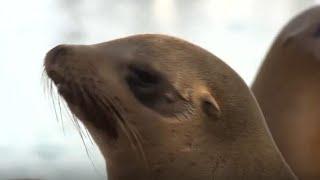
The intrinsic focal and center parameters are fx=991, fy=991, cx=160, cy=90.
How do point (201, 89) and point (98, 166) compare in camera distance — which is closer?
point (201, 89)

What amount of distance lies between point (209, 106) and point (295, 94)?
0.57 metres

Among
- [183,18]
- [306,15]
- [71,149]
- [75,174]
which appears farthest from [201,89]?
[183,18]

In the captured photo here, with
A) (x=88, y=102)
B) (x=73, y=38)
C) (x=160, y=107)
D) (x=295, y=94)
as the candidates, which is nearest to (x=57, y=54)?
(x=88, y=102)

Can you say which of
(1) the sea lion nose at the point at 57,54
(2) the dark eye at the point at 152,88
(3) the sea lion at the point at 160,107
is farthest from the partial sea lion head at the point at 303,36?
(1) the sea lion nose at the point at 57,54

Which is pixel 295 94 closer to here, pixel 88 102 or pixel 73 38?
pixel 88 102

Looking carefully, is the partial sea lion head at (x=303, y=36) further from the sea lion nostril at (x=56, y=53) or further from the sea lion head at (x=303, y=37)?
the sea lion nostril at (x=56, y=53)

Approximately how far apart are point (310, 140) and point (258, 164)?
46 centimetres

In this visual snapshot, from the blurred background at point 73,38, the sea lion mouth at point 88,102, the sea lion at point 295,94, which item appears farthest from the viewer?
the blurred background at point 73,38

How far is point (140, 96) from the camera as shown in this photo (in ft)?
5.92

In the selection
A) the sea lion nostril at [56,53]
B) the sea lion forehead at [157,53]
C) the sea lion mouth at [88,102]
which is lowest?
the sea lion mouth at [88,102]

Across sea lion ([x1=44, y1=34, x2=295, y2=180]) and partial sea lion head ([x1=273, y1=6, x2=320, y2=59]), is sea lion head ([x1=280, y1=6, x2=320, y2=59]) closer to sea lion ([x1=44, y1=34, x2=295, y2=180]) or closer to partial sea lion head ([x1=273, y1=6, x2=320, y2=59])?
partial sea lion head ([x1=273, y1=6, x2=320, y2=59])

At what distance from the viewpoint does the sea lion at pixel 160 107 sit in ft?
5.86

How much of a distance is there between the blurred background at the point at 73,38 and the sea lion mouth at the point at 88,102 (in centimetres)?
118

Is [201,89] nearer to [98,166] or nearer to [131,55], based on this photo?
[131,55]
